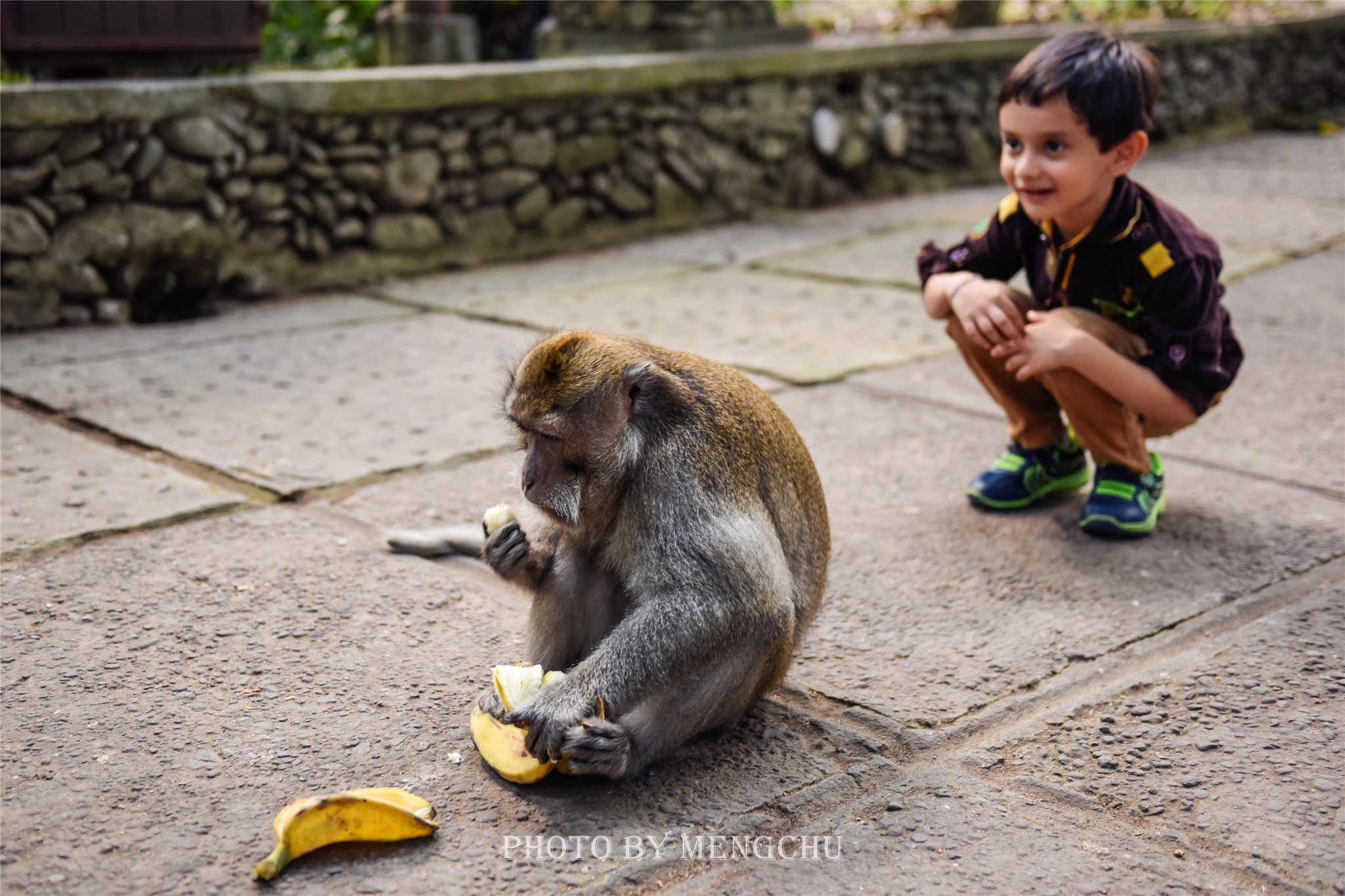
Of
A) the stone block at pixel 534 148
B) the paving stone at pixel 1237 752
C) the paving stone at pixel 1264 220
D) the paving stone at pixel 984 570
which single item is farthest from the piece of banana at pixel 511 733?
the paving stone at pixel 1264 220

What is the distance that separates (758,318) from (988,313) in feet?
7.51

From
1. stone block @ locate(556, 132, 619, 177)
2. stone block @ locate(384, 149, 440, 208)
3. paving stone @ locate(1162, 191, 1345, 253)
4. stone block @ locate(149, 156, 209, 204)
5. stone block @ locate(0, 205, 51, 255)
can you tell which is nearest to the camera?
stone block @ locate(0, 205, 51, 255)

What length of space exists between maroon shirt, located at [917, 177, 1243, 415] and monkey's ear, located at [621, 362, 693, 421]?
57.4 inches

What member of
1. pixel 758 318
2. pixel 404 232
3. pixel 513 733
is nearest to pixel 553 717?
pixel 513 733

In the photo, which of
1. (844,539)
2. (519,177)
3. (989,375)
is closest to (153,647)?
(844,539)

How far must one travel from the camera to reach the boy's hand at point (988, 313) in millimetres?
3273

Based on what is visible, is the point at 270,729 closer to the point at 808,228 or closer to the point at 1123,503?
the point at 1123,503

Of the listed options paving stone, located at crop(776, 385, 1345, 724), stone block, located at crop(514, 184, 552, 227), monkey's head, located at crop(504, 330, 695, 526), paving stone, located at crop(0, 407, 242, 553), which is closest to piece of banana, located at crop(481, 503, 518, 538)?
monkey's head, located at crop(504, 330, 695, 526)

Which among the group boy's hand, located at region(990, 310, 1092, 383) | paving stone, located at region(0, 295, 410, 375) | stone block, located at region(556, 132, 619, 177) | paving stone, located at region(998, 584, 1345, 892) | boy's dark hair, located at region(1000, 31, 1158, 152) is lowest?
paving stone, located at region(998, 584, 1345, 892)

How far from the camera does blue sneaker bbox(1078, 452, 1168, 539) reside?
3.31 metres

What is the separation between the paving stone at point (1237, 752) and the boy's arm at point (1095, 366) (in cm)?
63

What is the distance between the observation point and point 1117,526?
3.31 metres

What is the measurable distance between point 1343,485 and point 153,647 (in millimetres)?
2994

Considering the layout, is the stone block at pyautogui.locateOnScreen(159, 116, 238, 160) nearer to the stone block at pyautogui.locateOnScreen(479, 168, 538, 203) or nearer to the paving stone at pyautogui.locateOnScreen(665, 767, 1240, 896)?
the stone block at pyautogui.locateOnScreen(479, 168, 538, 203)
